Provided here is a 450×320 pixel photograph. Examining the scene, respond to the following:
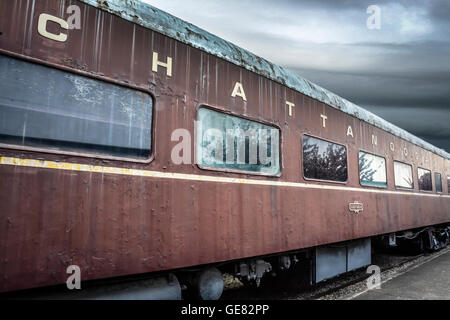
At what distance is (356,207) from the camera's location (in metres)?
5.41

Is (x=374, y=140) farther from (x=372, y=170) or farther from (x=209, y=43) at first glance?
(x=209, y=43)

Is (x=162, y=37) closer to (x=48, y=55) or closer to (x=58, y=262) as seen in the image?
(x=48, y=55)

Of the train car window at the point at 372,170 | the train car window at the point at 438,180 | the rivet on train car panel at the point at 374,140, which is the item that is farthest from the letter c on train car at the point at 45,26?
the train car window at the point at 438,180

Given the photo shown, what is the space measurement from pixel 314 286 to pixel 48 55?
507cm

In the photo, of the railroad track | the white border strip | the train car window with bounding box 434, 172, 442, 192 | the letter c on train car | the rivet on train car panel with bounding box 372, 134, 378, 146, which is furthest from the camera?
the train car window with bounding box 434, 172, 442, 192

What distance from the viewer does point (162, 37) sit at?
2992 mm

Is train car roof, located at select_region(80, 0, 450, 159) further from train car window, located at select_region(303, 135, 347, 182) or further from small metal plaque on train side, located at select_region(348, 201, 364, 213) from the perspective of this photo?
small metal plaque on train side, located at select_region(348, 201, 364, 213)

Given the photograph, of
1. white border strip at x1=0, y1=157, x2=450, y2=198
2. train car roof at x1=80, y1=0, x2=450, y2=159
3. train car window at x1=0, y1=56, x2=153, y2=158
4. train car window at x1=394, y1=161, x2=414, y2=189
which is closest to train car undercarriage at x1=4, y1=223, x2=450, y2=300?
white border strip at x1=0, y1=157, x2=450, y2=198

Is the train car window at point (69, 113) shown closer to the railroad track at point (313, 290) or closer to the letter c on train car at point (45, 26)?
the letter c on train car at point (45, 26)

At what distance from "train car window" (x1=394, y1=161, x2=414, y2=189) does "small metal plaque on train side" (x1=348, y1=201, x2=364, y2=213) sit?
198 centimetres

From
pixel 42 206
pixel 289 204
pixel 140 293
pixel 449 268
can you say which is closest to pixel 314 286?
pixel 289 204

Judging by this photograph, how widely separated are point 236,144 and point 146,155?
3.51ft

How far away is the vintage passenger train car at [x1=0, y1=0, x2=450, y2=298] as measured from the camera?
7.10ft

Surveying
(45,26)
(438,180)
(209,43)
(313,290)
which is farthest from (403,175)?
(45,26)
